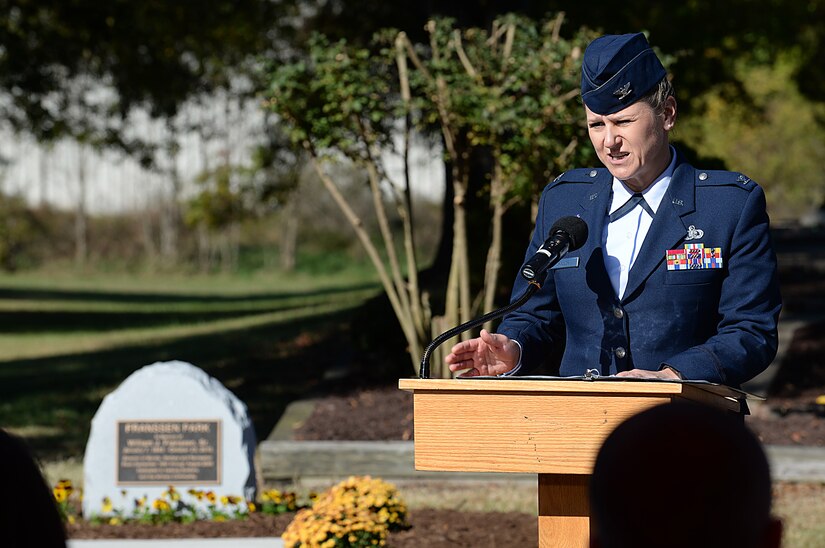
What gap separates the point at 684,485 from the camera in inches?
56.7

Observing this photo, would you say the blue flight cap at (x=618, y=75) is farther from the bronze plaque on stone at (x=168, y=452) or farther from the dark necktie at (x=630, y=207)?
the bronze plaque on stone at (x=168, y=452)

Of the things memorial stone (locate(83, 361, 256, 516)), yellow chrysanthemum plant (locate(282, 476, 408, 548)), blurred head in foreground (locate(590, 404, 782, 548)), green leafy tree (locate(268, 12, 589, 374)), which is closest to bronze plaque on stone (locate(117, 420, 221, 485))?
memorial stone (locate(83, 361, 256, 516))

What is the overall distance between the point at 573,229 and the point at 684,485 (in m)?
1.94

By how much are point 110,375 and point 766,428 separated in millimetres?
9616

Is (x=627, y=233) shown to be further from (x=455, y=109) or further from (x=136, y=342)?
(x=136, y=342)

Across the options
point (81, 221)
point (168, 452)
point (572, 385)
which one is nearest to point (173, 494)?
point (168, 452)

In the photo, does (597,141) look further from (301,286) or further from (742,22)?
(301,286)

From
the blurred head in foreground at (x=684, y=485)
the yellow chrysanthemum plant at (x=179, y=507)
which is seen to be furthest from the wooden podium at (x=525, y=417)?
the yellow chrysanthemum plant at (x=179, y=507)

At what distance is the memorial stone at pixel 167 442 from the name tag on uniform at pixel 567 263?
493 cm

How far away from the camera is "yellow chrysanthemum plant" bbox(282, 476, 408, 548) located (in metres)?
6.51

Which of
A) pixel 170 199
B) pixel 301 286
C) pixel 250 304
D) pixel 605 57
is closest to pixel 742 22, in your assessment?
pixel 250 304

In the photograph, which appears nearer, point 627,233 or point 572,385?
point 572,385

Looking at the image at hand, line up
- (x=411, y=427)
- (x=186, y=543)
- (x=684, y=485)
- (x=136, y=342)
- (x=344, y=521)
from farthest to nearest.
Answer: (x=136, y=342) < (x=411, y=427) < (x=186, y=543) < (x=344, y=521) < (x=684, y=485)

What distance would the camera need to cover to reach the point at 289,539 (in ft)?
21.5
